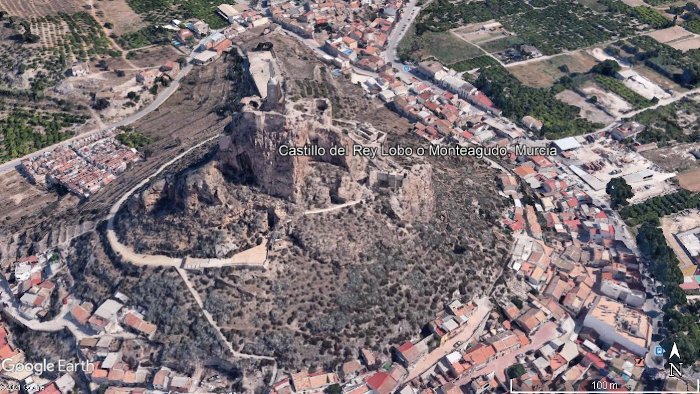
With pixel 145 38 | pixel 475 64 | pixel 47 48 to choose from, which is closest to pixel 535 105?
pixel 475 64

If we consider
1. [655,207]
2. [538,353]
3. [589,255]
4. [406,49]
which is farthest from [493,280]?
[406,49]

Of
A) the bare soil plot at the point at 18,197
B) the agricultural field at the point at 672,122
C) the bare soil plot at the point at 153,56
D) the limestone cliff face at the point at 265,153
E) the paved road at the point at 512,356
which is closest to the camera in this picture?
the limestone cliff face at the point at 265,153

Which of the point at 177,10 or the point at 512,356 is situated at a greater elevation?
the point at 177,10

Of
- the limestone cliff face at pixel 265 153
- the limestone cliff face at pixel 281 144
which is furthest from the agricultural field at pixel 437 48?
the limestone cliff face at pixel 265 153

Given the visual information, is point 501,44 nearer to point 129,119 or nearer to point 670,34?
point 670,34

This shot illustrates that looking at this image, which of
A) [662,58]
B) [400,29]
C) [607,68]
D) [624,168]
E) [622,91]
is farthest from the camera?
[400,29]

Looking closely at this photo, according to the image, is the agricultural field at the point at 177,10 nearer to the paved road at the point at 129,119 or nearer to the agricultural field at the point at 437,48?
Result: the paved road at the point at 129,119

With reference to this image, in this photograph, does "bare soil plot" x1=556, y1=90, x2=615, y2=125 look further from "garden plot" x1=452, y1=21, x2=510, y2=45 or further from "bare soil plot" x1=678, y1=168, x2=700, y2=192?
"garden plot" x1=452, y1=21, x2=510, y2=45
